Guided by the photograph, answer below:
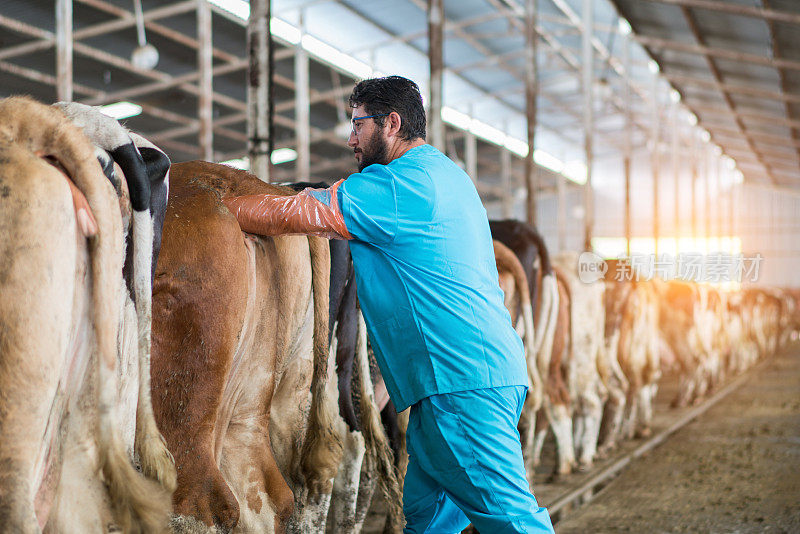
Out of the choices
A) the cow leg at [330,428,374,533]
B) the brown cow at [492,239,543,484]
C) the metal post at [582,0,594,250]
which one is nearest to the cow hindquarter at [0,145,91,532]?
the cow leg at [330,428,374,533]

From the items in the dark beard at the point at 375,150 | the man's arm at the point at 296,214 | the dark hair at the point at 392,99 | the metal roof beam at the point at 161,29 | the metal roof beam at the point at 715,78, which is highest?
the metal roof beam at the point at 161,29

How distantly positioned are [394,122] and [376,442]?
1.85m

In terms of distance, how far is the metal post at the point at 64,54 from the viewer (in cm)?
889

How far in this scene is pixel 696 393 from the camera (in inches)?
521

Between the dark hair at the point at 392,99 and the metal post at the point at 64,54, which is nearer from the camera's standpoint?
the dark hair at the point at 392,99

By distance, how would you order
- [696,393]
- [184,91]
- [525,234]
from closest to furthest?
[525,234] < [696,393] < [184,91]

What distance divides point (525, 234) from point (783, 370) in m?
14.5

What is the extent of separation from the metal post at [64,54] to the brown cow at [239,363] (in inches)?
240

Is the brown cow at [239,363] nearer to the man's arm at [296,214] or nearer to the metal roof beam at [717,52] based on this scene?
the man's arm at [296,214]

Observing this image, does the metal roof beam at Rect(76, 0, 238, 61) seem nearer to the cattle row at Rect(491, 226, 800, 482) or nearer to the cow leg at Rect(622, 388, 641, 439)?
the cattle row at Rect(491, 226, 800, 482)

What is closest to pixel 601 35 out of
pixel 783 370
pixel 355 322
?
pixel 783 370

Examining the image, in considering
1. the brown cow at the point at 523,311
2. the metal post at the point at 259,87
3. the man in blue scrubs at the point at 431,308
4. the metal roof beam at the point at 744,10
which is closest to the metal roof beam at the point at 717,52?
the metal roof beam at the point at 744,10

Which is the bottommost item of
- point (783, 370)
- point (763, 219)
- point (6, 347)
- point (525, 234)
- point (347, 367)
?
point (783, 370)

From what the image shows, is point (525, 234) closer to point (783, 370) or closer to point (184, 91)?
point (783, 370)
